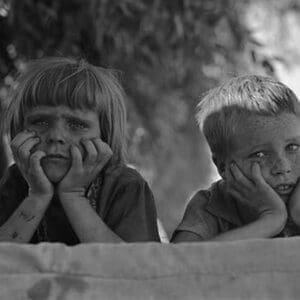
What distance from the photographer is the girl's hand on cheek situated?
88.6 inches

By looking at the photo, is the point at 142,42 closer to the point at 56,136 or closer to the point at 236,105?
the point at 236,105

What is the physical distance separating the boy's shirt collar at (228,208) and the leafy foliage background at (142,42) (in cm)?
187

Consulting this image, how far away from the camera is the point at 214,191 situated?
244 cm

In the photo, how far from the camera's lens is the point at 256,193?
7.31 feet

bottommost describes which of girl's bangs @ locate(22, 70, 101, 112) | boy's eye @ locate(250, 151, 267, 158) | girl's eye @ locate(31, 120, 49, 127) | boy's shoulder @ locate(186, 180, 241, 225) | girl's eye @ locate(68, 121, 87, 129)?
boy's shoulder @ locate(186, 180, 241, 225)

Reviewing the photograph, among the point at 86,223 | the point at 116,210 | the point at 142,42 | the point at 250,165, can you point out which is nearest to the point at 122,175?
the point at 116,210

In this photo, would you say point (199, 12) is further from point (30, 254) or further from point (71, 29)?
point (30, 254)

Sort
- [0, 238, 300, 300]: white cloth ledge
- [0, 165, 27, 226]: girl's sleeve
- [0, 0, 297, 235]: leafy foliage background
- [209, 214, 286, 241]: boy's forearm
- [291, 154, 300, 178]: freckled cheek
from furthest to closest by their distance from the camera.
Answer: [0, 0, 297, 235]: leafy foliage background, [0, 165, 27, 226]: girl's sleeve, [291, 154, 300, 178]: freckled cheek, [209, 214, 286, 241]: boy's forearm, [0, 238, 300, 300]: white cloth ledge

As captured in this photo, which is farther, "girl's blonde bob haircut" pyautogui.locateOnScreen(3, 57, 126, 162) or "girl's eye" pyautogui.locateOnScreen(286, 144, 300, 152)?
"girl's blonde bob haircut" pyautogui.locateOnScreen(3, 57, 126, 162)

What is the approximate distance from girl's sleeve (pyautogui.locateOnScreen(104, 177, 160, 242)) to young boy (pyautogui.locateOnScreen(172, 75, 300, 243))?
9 centimetres

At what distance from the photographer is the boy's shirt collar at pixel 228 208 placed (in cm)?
234

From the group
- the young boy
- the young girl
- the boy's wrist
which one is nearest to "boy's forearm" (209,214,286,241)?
the young boy

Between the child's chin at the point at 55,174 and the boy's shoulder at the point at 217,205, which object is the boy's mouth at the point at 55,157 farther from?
the boy's shoulder at the point at 217,205

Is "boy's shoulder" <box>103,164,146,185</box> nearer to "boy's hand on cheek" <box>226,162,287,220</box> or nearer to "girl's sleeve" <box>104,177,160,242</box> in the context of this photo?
"girl's sleeve" <box>104,177,160,242</box>
